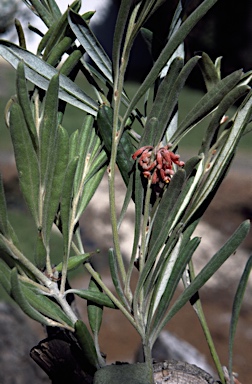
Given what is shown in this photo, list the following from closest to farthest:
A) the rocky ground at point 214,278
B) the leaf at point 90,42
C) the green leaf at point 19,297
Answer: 1. the green leaf at point 19,297
2. the leaf at point 90,42
3. the rocky ground at point 214,278

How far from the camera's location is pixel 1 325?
5.78ft

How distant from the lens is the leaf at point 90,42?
0.60m

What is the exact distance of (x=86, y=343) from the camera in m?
0.58

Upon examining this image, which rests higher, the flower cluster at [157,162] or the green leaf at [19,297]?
the flower cluster at [157,162]

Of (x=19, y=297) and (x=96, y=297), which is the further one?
(x=96, y=297)

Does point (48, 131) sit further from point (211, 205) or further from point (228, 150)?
point (211, 205)

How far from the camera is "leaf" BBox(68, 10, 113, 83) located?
0.60m

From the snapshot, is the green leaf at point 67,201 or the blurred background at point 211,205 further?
the blurred background at point 211,205

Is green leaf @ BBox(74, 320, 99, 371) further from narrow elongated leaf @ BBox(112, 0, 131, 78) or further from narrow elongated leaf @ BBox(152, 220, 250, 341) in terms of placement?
narrow elongated leaf @ BBox(112, 0, 131, 78)

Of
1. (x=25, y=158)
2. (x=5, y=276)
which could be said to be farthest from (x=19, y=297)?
(x=25, y=158)

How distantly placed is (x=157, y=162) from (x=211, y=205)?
270 cm

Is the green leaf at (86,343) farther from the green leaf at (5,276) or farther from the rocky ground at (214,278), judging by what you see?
the rocky ground at (214,278)

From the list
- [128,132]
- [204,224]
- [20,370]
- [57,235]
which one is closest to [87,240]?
[57,235]

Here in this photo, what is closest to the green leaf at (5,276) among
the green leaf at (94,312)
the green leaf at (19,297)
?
the green leaf at (19,297)
